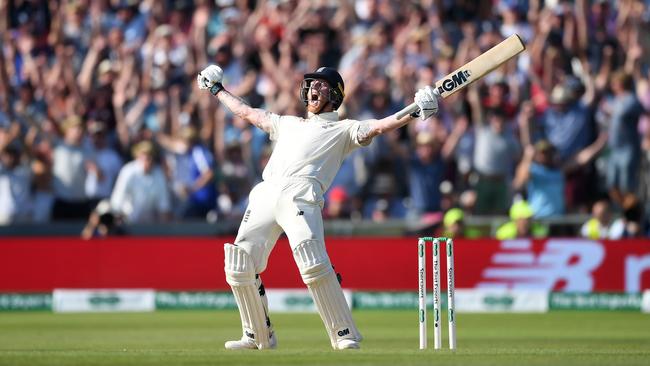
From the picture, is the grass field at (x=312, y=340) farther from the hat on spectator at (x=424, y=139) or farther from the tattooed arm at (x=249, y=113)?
the hat on spectator at (x=424, y=139)

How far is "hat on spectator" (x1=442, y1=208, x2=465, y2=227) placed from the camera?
14258 millimetres

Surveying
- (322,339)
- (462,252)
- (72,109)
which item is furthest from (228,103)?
(72,109)

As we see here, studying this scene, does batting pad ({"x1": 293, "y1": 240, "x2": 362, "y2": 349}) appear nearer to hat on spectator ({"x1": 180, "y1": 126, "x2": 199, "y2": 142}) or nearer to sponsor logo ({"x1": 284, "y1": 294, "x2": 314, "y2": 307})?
sponsor logo ({"x1": 284, "y1": 294, "x2": 314, "y2": 307})

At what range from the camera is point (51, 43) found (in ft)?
54.6

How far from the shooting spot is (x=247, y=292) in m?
8.20

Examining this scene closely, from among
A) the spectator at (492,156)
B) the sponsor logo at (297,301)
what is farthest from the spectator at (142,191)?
the spectator at (492,156)

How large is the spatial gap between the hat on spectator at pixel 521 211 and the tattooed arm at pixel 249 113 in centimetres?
632

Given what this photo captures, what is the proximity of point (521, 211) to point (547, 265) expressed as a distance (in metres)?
0.65

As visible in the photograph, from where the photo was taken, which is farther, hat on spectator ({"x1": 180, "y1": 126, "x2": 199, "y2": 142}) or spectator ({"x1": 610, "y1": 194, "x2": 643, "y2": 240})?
hat on spectator ({"x1": 180, "y1": 126, "x2": 199, "y2": 142})

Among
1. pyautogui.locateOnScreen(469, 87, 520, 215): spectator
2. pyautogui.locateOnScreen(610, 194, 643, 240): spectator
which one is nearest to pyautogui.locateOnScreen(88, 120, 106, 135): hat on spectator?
pyautogui.locateOnScreen(469, 87, 520, 215): spectator

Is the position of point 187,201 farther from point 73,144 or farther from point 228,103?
point 228,103

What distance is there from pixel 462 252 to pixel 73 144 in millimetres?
4383

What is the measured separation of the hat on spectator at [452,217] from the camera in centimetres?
1426

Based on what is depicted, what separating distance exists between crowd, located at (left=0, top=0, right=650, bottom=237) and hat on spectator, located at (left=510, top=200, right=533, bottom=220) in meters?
0.28
